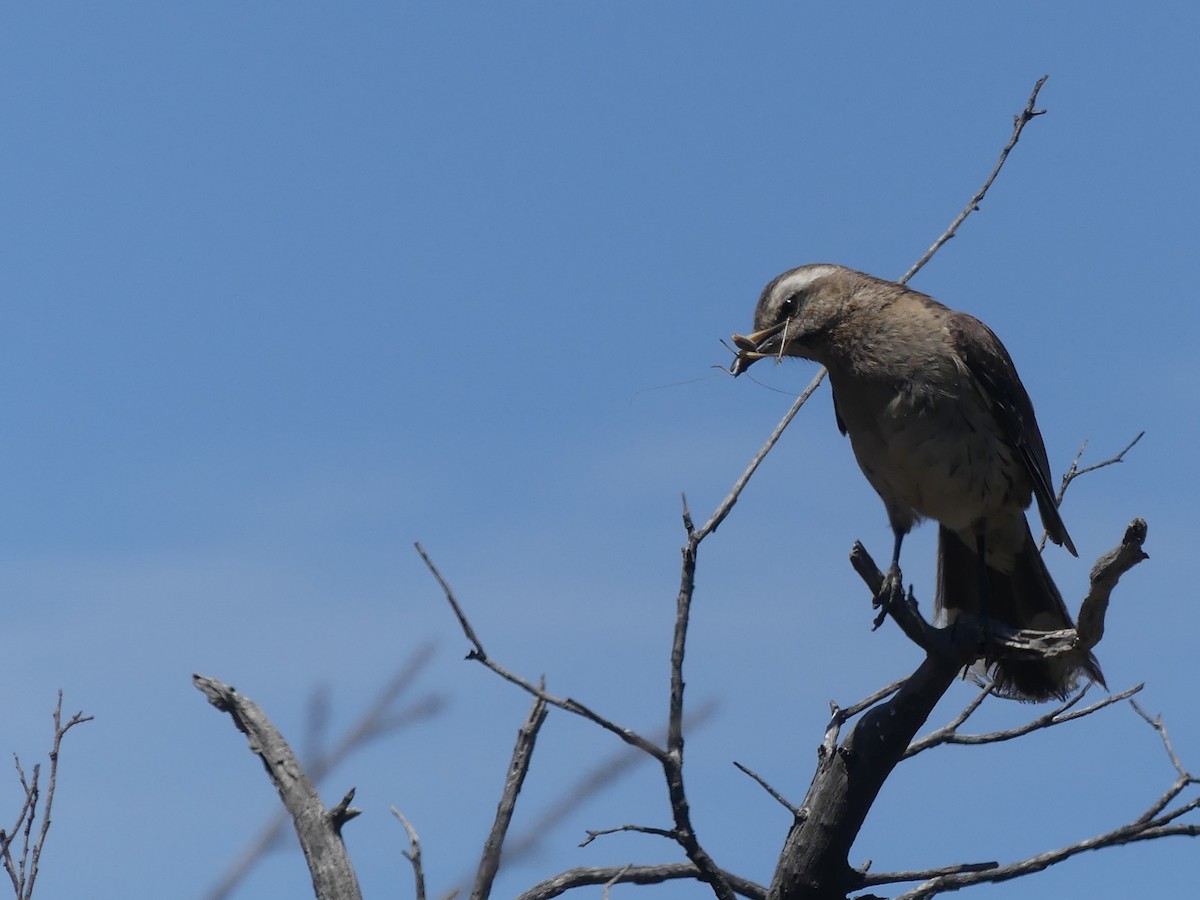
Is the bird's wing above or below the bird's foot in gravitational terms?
above

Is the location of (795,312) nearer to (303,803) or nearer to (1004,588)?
(1004,588)

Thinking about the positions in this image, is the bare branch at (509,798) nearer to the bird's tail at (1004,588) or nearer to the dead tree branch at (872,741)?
the dead tree branch at (872,741)

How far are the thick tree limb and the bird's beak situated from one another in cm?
246

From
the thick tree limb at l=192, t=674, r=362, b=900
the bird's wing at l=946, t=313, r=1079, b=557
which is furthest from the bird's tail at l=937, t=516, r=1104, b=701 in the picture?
the thick tree limb at l=192, t=674, r=362, b=900

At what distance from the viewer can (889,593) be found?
4.99 m

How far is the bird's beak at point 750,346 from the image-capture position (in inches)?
226

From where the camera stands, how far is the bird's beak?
18.8 ft

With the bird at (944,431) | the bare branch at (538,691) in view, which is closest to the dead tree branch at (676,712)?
the bare branch at (538,691)

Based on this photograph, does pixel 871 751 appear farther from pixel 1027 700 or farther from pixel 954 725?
pixel 1027 700

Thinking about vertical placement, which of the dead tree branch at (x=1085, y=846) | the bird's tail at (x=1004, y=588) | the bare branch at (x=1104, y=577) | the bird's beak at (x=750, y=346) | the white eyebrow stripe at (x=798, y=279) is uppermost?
the white eyebrow stripe at (x=798, y=279)

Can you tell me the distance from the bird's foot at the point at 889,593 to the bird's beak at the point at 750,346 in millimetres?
1034

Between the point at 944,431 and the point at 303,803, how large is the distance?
9.41 ft

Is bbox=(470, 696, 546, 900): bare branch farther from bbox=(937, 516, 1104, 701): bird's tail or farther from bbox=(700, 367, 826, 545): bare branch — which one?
bbox=(937, 516, 1104, 701): bird's tail

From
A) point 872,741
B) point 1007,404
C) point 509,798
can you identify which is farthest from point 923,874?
point 1007,404
